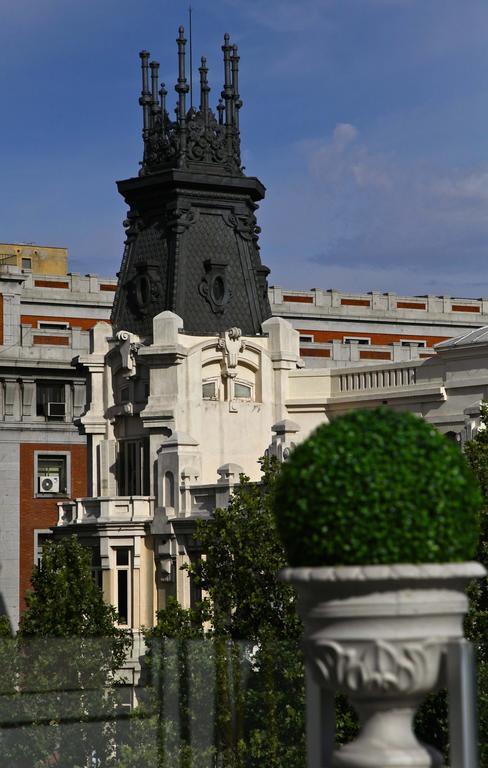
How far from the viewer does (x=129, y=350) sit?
4888 centimetres

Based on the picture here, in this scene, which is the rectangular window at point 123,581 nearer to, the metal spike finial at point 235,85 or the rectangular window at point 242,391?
the rectangular window at point 242,391

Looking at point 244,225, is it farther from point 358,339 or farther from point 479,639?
point 358,339

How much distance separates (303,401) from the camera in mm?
49156

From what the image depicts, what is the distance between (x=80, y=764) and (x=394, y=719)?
1116 cm

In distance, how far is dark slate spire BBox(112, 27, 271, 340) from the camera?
49812mm

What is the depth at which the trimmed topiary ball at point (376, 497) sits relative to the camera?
34.9 feet

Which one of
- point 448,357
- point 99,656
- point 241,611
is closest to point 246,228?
point 448,357

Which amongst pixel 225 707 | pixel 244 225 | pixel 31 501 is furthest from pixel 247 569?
pixel 31 501

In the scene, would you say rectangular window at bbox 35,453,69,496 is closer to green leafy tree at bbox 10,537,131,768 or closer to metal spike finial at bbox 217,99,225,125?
metal spike finial at bbox 217,99,225,125

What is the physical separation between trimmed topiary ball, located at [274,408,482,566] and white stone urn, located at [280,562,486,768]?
0.12 m

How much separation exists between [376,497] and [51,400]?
58.1 metres

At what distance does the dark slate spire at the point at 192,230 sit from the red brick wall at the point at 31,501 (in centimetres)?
1697

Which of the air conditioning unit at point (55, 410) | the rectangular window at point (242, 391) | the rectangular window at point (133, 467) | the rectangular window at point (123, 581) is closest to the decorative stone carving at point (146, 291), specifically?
the rectangular window at point (242, 391)

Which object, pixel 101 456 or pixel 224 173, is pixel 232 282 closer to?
pixel 224 173
